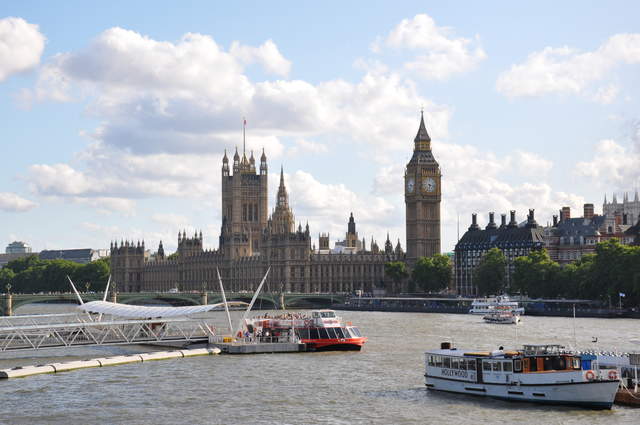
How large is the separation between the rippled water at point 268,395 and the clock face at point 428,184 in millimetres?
104308

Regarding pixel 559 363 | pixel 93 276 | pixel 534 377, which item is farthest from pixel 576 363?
pixel 93 276

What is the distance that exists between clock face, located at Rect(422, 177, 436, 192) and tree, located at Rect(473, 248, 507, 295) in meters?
30.1

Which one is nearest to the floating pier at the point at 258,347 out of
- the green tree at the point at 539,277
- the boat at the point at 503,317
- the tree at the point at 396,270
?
the boat at the point at 503,317

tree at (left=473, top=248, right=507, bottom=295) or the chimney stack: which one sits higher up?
the chimney stack

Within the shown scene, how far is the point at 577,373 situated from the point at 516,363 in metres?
2.57

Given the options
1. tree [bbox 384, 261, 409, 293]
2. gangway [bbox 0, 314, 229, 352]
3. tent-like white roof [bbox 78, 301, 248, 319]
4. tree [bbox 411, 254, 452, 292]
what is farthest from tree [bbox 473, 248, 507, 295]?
tent-like white roof [bbox 78, 301, 248, 319]

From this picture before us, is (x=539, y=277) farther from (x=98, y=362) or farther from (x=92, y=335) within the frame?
(x=98, y=362)

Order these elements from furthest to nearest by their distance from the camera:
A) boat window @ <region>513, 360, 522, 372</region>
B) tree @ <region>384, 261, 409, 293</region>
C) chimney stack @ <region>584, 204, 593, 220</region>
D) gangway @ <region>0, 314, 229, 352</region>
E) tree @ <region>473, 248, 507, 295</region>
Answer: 1. tree @ <region>384, 261, 409, 293</region>
2. chimney stack @ <region>584, 204, 593, 220</region>
3. tree @ <region>473, 248, 507, 295</region>
4. gangway @ <region>0, 314, 229, 352</region>
5. boat window @ <region>513, 360, 522, 372</region>

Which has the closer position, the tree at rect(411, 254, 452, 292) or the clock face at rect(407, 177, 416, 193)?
the tree at rect(411, 254, 452, 292)

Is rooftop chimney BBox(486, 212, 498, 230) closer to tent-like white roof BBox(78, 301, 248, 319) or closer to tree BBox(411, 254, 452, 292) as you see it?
tree BBox(411, 254, 452, 292)

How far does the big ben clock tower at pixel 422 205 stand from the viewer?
170250 mm

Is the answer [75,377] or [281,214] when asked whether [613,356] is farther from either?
[281,214]

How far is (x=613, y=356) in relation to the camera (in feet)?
146

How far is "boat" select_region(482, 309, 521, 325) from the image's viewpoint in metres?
96.6
